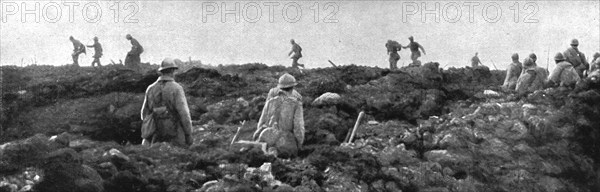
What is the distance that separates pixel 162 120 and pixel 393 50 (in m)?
19.5

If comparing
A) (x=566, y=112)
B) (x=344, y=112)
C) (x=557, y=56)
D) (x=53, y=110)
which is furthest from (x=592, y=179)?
(x=53, y=110)

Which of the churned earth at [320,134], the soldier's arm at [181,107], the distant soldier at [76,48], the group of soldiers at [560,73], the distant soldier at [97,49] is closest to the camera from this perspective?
the churned earth at [320,134]

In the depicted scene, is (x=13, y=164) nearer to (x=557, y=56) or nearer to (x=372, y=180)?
(x=372, y=180)

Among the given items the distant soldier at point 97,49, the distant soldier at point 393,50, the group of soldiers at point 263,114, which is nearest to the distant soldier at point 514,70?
the distant soldier at point 393,50

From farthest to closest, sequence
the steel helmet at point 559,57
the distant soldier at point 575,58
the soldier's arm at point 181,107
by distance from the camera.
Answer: the distant soldier at point 575,58
the steel helmet at point 559,57
the soldier's arm at point 181,107

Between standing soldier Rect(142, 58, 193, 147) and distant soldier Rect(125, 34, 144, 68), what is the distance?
16.4 meters

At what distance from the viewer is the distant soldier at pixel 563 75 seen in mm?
21294

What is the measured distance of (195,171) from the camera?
12523 millimetres

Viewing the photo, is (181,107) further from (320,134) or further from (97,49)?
(97,49)

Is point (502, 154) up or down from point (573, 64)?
down

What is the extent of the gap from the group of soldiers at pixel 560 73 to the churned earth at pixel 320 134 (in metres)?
0.66

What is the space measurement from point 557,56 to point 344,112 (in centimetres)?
546

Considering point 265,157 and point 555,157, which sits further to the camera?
point 555,157

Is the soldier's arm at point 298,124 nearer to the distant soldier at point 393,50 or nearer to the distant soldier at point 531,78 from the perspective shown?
the distant soldier at point 531,78
